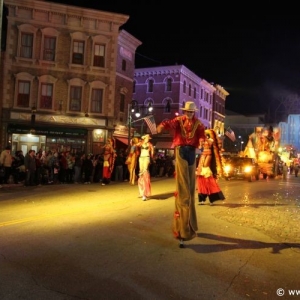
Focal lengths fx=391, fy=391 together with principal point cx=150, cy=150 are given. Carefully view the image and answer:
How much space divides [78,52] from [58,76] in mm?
2455

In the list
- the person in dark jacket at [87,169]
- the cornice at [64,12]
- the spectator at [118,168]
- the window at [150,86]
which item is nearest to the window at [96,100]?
the cornice at [64,12]

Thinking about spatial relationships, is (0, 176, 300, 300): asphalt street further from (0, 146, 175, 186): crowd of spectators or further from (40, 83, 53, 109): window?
(40, 83, 53, 109): window

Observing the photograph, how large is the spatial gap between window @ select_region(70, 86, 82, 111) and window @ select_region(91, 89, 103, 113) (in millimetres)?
1035

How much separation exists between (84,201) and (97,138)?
1904 cm

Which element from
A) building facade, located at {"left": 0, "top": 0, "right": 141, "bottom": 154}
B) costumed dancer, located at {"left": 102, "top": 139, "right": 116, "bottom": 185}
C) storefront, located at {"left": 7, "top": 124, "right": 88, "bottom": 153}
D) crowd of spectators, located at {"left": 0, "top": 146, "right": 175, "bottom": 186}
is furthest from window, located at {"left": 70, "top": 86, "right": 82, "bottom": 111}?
costumed dancer, located at {"left": 102, "top": 139, "right": 116, "bottom": 185}

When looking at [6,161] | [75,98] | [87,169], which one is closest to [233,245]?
[6,161]

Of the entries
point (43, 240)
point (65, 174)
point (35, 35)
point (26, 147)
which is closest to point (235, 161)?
point (65, 174)

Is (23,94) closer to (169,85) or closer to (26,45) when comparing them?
(26,45)

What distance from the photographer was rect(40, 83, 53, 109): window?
2948cm

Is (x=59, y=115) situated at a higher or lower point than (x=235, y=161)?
higher

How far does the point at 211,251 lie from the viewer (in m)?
6.14

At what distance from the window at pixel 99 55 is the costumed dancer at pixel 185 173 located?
25.1 meters

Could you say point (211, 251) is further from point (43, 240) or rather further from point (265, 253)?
point (43, 240)

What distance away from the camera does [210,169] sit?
11.1 m
